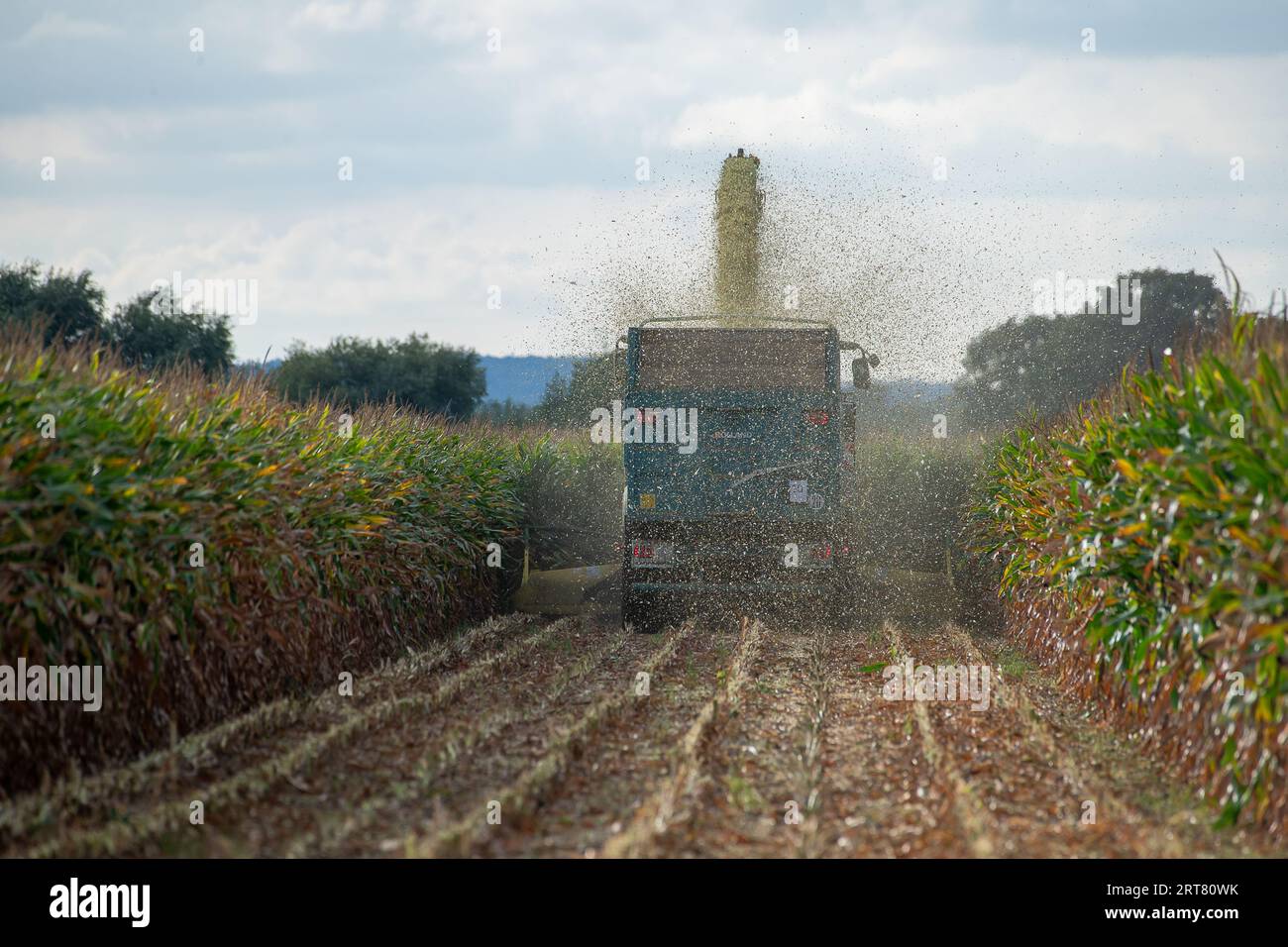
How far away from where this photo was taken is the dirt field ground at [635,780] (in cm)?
589

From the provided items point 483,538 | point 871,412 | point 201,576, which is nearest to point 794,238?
point 871,412

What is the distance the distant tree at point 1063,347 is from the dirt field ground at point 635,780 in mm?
47474

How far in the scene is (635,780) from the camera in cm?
718

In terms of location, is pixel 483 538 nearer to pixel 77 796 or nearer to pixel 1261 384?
pixel 77 796

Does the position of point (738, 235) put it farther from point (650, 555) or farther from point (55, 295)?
point (55, 295)

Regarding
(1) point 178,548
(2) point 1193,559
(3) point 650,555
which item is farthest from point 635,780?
(3) point 650,555

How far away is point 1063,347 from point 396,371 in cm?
3496

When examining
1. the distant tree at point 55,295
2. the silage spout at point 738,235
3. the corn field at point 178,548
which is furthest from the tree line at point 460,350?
the corn field at point 178,548

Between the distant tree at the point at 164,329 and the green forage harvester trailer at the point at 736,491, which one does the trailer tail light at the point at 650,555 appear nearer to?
the green forage harvester trailer at the point at 736,491

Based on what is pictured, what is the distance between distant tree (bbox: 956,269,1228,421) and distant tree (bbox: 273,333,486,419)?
27132mm

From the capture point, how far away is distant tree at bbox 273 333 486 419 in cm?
6912

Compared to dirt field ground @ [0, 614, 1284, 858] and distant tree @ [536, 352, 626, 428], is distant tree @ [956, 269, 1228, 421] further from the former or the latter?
dirt field ground @ [0, 614, 1284, 858]
